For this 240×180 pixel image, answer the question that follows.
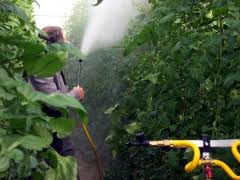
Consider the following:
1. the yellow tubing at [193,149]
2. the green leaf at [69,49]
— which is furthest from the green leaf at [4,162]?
the yellow tubing at [193,149]

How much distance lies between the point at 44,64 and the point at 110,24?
837cm

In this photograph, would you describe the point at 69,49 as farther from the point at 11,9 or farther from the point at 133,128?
the point at 133,128

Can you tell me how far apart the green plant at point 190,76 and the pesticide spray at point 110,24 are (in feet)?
15.3

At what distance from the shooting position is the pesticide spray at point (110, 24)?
858 centimetres

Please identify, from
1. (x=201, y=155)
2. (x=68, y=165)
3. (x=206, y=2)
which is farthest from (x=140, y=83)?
(x=68, y=165)

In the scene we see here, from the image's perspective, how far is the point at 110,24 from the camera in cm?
952

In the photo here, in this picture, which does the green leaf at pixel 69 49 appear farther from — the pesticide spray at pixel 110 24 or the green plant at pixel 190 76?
the pesticide spray at pixel 110 24

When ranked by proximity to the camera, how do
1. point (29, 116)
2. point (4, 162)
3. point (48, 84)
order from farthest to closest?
1. point (48, 84)
2. point (29, 116)
3. point (4, 162)

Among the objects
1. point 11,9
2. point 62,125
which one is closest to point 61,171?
point 62,125

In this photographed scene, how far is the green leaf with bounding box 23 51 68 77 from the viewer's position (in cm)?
123

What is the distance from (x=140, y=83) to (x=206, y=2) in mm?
1037

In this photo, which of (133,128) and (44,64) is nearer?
(44,64)

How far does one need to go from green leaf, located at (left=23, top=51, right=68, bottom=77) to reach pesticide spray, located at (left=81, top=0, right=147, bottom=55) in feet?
21.9

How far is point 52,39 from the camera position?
361 centimetres
